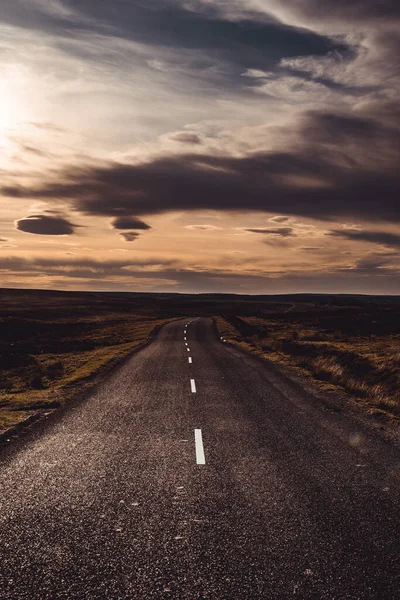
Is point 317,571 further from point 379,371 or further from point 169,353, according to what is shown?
point 169,353

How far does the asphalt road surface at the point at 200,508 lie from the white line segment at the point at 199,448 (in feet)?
0.07

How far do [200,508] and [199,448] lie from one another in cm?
275

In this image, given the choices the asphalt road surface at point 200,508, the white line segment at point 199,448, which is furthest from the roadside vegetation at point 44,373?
the white line segment at point 199,448

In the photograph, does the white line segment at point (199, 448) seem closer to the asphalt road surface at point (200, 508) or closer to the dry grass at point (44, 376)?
the asphalt road surface at point (200, 508)

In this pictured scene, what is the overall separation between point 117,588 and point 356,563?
238cm

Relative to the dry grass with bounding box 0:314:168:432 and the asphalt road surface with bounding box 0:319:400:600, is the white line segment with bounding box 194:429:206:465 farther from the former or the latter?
the dry grass with bounding box 0:314:168:432

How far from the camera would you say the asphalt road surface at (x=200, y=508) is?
4422 mm

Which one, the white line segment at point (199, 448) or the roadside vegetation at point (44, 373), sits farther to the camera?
the roadside vegetation at point (44, 373)

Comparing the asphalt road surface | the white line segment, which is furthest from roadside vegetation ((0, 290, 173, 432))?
the white line segment

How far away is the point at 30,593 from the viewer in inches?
167

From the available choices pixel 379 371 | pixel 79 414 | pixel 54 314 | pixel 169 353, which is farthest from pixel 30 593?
pixel 54 314

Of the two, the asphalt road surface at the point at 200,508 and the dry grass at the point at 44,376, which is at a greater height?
the asphalt road surface at the point at 200,508

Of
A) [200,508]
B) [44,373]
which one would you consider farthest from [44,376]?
[200,508]

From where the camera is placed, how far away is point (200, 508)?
614 cm
